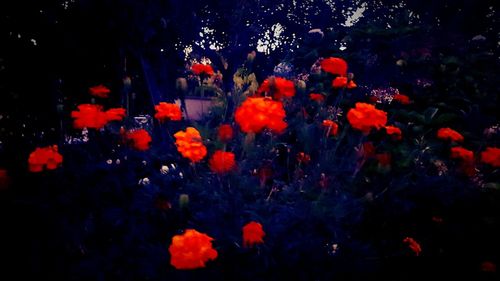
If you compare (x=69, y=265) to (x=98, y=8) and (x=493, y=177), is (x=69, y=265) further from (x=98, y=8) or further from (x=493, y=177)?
(x=493, y=177)

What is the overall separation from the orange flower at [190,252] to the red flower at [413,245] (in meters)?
1.40

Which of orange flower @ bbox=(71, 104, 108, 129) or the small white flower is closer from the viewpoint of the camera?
orange flower @ bbox=(71, 104, 108, 129)

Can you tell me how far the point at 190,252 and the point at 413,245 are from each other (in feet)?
4.90

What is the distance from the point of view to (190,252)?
111cm

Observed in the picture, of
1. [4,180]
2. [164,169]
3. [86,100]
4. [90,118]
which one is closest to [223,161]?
[164,169]

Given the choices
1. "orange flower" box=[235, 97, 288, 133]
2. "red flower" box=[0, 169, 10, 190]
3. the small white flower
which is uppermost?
"orange flower" box=[235, 97, 288, 133]

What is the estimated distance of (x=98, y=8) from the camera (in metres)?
2.49

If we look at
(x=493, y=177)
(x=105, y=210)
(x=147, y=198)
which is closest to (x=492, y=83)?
(x=493, y=177)

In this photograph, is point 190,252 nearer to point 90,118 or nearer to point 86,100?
point 90,118

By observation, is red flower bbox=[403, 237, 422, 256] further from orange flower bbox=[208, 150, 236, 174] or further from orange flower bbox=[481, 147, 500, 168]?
orange flower bbox=[208, 150, 236, 174]

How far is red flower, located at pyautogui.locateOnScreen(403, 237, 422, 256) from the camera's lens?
6.03ft

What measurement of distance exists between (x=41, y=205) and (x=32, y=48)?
1369mm

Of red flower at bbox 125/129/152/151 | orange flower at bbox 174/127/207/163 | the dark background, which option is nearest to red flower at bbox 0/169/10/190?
the dark background

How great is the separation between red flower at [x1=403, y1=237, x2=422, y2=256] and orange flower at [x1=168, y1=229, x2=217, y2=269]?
140 cm
